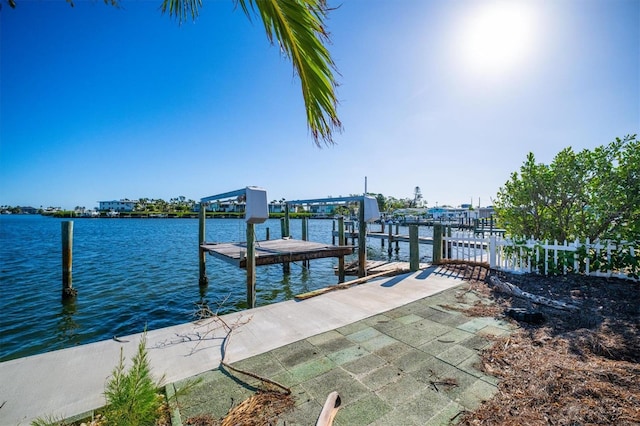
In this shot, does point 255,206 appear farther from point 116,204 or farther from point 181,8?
point 116,204

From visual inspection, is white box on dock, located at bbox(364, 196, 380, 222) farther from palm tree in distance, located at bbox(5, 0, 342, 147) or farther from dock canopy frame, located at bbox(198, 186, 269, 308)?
palm tree in distance, located at bbox(5, 0, 342, 147)

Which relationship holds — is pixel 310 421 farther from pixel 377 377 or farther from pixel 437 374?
pixel 437 374

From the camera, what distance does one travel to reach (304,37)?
128 cm

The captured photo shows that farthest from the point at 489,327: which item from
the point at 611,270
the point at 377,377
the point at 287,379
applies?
the point at 611,270

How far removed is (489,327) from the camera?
397 cm

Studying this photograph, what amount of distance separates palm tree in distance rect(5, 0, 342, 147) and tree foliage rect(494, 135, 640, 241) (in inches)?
317

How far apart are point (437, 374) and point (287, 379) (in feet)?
4.83

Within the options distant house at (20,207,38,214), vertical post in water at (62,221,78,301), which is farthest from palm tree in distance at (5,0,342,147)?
distant house at (20,207,38,214)

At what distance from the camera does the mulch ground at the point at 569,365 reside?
2.11 m

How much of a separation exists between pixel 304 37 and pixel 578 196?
8663 millimetres

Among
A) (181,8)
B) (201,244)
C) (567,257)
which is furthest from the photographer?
(201,244)

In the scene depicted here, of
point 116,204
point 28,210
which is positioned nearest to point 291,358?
point 116,204

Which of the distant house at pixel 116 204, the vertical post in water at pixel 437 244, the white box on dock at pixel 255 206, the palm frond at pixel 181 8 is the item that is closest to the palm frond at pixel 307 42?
the palm frond at pixel 181 8

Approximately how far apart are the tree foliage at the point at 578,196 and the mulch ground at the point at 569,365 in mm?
2000
